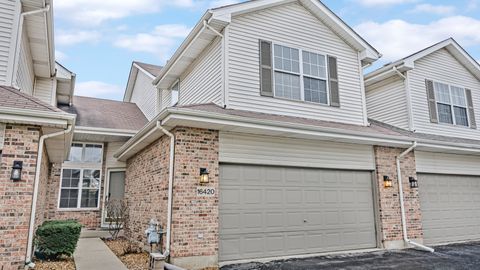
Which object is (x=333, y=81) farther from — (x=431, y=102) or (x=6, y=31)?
(x=6, y=31)

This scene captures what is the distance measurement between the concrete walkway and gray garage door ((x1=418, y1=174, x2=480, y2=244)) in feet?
27.7

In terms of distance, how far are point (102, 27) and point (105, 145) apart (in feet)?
37.0

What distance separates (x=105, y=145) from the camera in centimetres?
1310

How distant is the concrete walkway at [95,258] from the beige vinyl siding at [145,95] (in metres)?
6.25

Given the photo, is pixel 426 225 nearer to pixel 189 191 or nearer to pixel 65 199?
pixel 189 191

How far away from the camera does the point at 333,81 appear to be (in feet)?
32.2

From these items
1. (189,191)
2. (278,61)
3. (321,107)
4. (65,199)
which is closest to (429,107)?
(321,107)

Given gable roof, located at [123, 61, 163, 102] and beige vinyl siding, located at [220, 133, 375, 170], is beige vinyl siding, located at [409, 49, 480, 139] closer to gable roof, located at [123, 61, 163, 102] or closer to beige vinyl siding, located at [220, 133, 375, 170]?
beige vinyl siding, located at [220, 133, 375, 170]

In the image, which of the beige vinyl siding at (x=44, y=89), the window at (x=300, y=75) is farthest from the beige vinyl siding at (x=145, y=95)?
the window at (x=300, y=75)

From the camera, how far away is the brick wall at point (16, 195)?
5.48 m

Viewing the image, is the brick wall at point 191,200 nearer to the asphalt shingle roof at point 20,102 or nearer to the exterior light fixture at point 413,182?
the asphalt shingle roof at point 20,102

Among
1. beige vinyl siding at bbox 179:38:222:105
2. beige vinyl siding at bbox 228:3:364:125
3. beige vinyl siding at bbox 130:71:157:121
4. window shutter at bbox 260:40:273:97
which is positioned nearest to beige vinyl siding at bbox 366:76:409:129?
beige vinyl siding at bbox 228:3:364:125

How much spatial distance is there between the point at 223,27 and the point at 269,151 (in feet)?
11.4

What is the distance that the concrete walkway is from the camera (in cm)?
683
